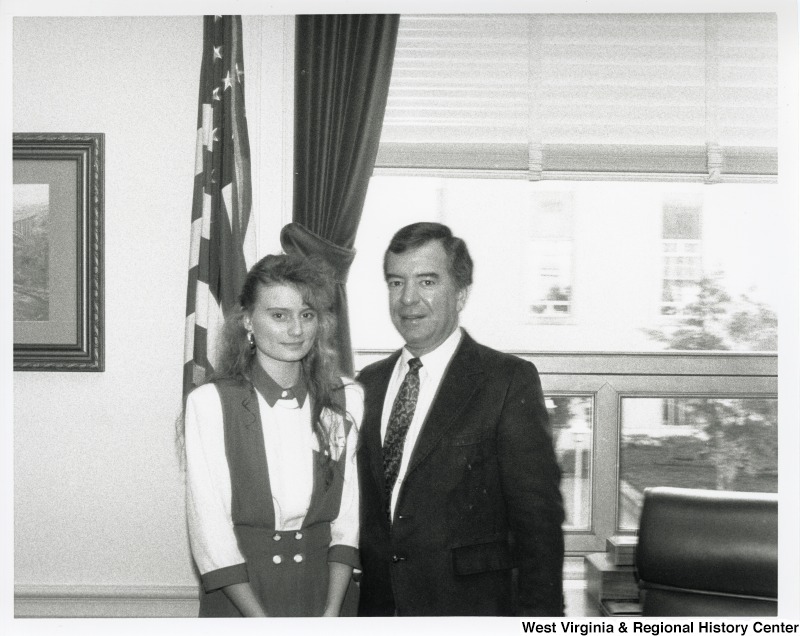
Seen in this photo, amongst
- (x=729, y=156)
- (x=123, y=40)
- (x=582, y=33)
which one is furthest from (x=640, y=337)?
(x=123, y=40)

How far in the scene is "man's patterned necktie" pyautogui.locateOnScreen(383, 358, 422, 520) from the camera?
2.04 metres

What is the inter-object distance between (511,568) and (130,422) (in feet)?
4.04

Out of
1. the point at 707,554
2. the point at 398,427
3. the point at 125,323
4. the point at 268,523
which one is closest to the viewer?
the point at 707,554

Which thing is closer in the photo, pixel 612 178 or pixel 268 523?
pixel 268 523

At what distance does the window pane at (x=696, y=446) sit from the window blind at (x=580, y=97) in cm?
70

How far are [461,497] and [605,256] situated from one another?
0.82 meters

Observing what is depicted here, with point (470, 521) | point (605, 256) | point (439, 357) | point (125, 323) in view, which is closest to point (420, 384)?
point (439, 357)

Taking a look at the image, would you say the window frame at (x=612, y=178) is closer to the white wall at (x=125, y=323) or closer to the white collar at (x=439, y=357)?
the white collar at (x=439, y=357)

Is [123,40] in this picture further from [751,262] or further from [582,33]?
[751,262]

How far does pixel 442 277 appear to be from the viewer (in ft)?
7.00

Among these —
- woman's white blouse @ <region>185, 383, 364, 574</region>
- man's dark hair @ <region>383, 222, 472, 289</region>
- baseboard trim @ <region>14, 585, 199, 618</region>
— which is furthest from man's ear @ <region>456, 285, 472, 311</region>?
baseboard trim @ <region>14, 585, 199, 618</region>

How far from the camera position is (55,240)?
7.41ft

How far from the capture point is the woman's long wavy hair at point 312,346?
204 centimetres

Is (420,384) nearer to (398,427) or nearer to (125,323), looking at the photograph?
(398,427)
